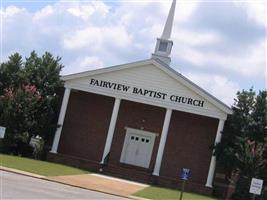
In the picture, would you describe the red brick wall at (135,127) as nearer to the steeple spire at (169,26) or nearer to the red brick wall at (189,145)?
the red brick wall at (189,145)

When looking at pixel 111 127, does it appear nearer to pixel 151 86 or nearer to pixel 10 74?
pixel 151 86

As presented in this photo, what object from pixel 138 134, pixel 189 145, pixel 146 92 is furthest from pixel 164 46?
pixel 189 145

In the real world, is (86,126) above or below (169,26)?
below

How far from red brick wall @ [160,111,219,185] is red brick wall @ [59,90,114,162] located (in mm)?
4159

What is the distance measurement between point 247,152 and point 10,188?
54.1ft

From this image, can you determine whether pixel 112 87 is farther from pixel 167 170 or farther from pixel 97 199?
pixel 97 199

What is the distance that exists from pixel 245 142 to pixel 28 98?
504 inches

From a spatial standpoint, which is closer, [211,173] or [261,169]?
[261,169]

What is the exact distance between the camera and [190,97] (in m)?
34.3

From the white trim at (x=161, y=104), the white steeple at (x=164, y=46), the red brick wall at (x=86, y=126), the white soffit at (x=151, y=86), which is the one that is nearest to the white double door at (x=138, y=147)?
the red brick wall at (x=86, y=126)

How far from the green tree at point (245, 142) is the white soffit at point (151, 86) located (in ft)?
3.54

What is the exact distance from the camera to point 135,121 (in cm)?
3647

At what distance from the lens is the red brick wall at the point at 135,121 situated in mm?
36250

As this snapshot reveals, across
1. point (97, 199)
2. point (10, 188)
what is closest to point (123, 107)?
point (97, 199)
